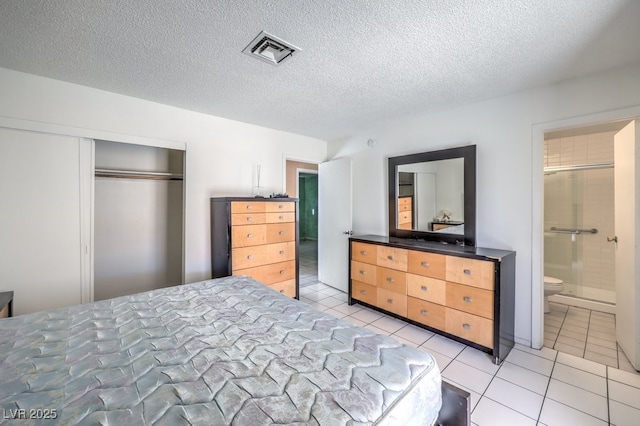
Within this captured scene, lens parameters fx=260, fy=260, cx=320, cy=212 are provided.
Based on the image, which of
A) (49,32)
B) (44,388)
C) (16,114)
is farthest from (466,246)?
(16,114)

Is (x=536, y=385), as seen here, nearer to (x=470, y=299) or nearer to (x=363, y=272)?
(x=470, y=299)

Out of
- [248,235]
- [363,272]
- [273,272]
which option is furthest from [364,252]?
[248,235]

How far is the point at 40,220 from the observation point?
2.29 metres

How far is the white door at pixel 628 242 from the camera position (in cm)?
205

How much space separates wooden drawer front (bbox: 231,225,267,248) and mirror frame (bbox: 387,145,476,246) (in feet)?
5.64

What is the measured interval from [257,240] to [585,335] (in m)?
3.59

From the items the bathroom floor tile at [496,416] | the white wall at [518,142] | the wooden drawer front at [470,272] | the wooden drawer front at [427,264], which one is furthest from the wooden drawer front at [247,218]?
the bathroom floor tile at [496,416]

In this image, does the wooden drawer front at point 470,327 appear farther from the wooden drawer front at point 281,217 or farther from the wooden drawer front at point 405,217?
the wooden drawer front at point 281,217

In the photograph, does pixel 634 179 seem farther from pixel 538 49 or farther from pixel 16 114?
pixel 16 114

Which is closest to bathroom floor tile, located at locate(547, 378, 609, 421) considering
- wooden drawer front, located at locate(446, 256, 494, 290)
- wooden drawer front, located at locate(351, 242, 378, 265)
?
wooden drawer front, located at locate(446, 256, 494, 290)

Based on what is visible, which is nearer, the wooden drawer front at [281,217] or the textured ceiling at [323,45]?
the textured ceiling at [323,45]

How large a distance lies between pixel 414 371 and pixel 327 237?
10.9 feet

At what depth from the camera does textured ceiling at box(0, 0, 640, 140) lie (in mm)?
1461

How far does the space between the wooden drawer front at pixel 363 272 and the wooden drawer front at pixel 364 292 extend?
6cm
